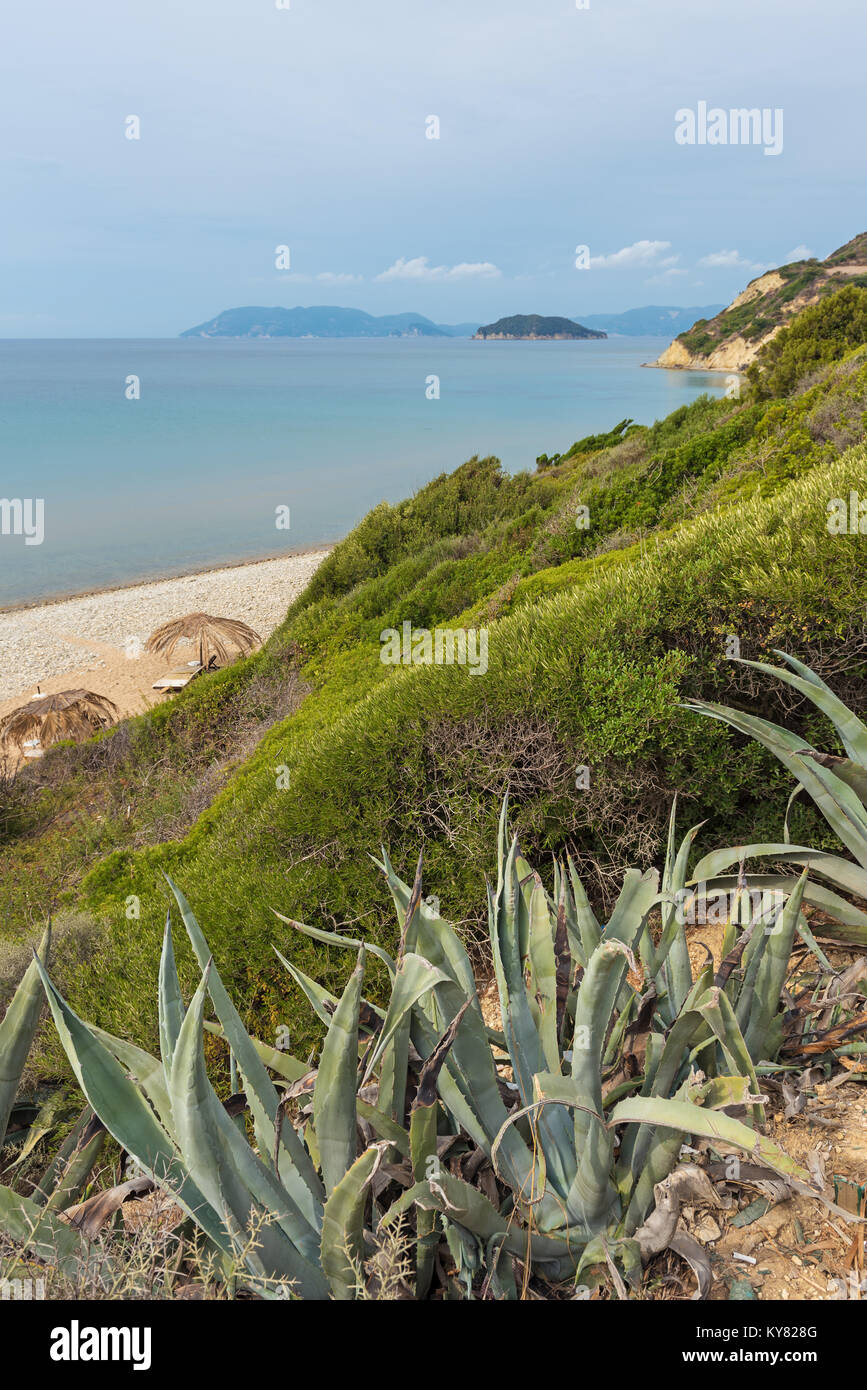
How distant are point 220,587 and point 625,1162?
86.5ft

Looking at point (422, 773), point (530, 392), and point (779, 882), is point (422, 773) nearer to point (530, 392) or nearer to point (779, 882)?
point (779, 882)

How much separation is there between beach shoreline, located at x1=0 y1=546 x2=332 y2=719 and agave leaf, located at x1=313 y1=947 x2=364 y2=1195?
15.7 metres

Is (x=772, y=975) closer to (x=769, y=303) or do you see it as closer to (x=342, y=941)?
(x=342, y=941)

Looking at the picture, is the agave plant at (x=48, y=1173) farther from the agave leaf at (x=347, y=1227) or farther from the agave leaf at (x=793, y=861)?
the agave leaf at (x=793, y=861)

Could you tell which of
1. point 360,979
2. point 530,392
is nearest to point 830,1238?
point 360,979

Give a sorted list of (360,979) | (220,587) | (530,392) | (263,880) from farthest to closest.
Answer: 1. (530,392)
2. (220,587)
3. (263,880)
4. (360,979)

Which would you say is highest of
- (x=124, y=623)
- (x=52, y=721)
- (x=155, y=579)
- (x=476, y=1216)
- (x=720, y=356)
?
(x=720, y=356)

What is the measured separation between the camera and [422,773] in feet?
14.9

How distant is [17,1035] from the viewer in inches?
73.0

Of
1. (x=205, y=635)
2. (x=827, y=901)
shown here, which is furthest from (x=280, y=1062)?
(x=205, y=635)

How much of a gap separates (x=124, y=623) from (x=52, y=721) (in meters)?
10.7

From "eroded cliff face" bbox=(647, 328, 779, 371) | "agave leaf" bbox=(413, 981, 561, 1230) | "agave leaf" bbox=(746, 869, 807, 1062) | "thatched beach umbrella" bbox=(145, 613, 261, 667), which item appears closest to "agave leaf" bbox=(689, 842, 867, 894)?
"agave leaf" bbox=(746, 869, 807, 1062)

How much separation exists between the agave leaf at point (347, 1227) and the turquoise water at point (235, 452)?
3010 centimetres
